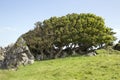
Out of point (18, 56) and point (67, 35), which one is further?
point (67, 35)

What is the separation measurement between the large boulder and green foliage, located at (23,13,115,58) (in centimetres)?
426

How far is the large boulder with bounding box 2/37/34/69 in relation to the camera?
165 ft

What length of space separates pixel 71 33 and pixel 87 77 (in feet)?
89.8

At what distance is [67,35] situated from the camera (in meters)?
57.9

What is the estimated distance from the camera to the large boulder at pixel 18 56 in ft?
165

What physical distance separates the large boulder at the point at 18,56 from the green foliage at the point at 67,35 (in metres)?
4.26

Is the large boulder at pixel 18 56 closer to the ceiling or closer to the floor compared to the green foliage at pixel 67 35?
closer to the floor

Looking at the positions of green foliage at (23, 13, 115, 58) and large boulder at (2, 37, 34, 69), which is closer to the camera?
large boulder at (2, 37, 34, 69)

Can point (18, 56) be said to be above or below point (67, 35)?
below

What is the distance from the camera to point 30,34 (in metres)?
57.6

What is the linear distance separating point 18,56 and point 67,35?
1209cm

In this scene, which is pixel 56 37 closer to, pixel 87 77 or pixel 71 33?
pixel 71 33

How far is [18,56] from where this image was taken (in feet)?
168

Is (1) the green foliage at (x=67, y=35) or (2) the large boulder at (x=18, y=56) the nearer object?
(2) the large boulder at (x=18, y=56)
